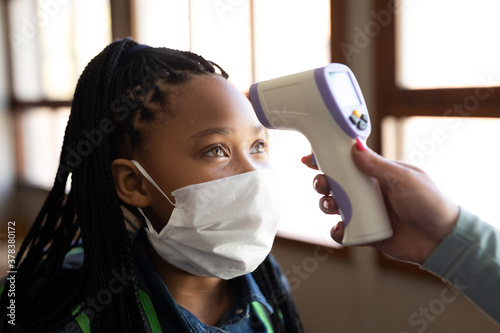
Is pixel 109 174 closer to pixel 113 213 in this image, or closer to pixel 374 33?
pixel 113 213

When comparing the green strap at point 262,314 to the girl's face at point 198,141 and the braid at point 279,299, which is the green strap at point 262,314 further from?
the girl's face at point 198,141

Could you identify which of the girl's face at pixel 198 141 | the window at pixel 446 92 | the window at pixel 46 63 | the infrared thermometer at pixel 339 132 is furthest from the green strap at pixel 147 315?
the window at pixel 46 63

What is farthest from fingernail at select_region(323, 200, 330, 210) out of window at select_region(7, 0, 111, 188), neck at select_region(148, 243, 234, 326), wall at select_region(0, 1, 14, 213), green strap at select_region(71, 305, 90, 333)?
wall at select_region(0, 1, 14, 213)

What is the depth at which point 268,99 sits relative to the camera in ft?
3.23

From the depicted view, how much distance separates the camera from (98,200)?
1140mm

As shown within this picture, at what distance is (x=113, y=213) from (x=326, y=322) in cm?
173

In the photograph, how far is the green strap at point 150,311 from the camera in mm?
1097

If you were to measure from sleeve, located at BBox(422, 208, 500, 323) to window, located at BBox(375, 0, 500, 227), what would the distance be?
1.13m

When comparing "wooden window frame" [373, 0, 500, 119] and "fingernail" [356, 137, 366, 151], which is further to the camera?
"wooden window frame" [373, 0, 500, 119]

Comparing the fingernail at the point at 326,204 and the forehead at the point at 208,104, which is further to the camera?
the forehead at the point at 208,104

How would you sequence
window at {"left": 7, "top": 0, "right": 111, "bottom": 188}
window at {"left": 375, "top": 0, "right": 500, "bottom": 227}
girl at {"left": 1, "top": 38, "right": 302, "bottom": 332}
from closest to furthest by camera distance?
1. girl at {"left": 1, "top": 38, "right": 302, "bottom": 332}
2. window at {"left": 375, "top": 0, "right": 500, "bottom": 227}
3. window at {"left": 7, "top": 0, "right": 111, "bottom": 188}

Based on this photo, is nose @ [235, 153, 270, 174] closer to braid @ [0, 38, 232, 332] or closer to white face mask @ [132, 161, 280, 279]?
white face mask @ [132, 161, 280, 279]

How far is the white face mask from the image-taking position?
1.12 m

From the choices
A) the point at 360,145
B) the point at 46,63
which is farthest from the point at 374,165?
the point at 46,63
